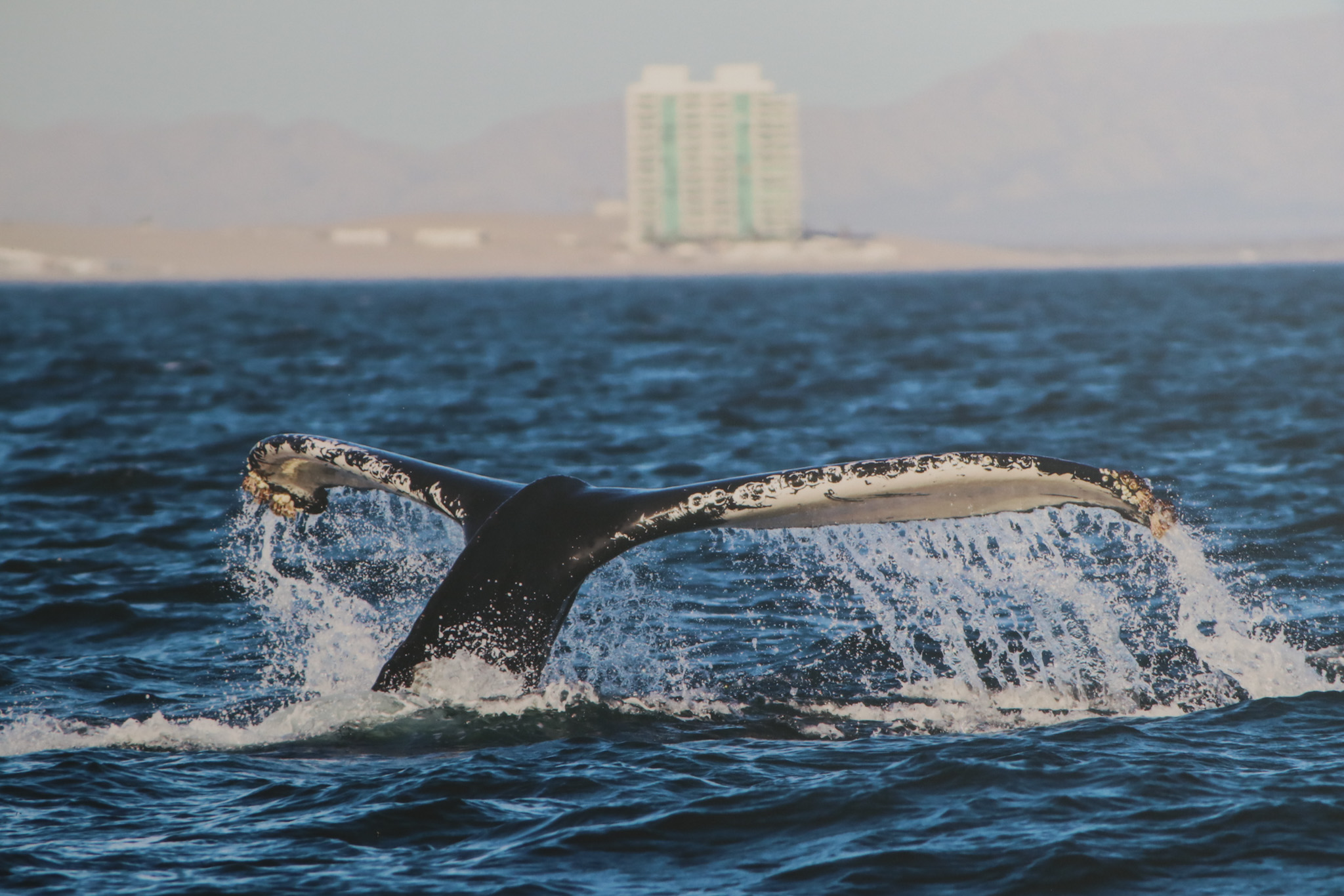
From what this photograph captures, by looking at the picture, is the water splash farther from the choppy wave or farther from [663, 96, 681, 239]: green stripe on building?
[663, 96, 681, 239]: green stripe on building

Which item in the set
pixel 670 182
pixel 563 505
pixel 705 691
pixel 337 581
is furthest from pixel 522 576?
pixel 670 182

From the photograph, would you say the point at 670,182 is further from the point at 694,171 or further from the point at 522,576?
the point at 522,576

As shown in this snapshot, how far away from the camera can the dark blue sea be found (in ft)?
18.3

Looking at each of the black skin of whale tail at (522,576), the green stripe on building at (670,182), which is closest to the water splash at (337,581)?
the black skin of whale tail at (522,576)

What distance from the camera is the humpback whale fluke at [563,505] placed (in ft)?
17.8

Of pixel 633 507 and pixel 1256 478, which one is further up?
pixel 633 507

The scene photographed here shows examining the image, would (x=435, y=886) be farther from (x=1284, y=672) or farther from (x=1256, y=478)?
(x=1256, y=478)

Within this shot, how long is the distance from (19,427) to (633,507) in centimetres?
1664

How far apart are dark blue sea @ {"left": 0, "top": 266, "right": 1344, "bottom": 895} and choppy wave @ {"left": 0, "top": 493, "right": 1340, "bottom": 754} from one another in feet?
0.10

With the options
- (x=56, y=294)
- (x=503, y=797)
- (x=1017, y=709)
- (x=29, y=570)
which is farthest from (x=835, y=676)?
(x=56, y=294)

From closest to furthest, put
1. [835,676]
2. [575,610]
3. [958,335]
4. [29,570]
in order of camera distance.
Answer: [835,676]
[575,610]
[29,570]
[958,335]

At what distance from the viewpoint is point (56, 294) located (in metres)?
117

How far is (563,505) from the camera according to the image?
20.3ft

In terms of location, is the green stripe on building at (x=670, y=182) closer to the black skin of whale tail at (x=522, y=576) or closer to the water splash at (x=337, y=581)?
the water splash at (x=337, y=581)
